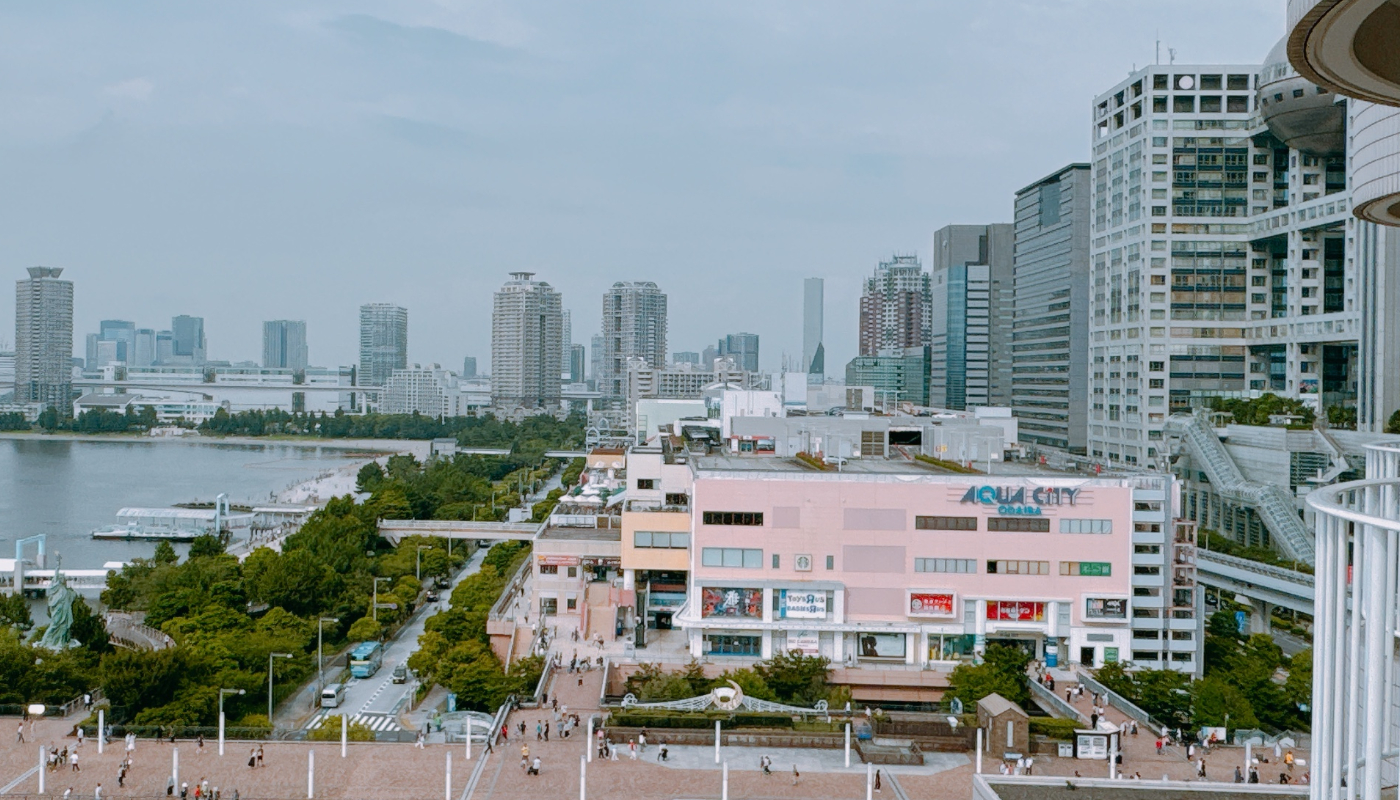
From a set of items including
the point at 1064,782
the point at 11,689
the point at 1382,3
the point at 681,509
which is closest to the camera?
the point at 1382,3

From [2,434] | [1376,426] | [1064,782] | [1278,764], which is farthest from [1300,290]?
[2,434]

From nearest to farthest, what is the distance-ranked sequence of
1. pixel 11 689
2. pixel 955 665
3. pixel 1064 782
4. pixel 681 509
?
1. pixel 1064 782
2. pixel 11 689
3. pixel 955 665
4. pixel 681 509

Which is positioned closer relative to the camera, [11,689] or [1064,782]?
[1064,782]

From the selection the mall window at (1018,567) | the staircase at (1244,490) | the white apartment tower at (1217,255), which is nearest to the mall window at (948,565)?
the mall window at (1018,567)

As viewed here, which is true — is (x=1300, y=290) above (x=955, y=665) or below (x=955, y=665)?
above

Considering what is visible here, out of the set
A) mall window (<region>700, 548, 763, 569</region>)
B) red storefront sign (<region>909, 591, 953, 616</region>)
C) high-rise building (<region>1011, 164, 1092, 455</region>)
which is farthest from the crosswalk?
high-rise building (<region>1011, 164, 1092, 455</region>)

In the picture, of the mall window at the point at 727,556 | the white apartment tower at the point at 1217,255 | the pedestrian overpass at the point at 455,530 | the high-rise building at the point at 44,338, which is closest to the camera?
the mall window at the point at 727,556

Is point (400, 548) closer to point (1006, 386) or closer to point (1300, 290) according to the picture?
point (1300, 290)

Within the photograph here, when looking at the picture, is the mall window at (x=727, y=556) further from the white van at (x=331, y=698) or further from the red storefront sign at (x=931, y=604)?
the white van at (x=331, y=698)
